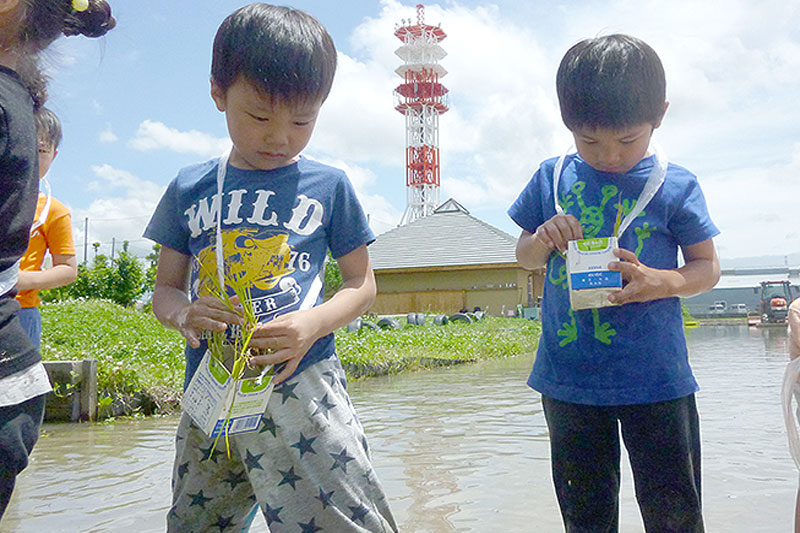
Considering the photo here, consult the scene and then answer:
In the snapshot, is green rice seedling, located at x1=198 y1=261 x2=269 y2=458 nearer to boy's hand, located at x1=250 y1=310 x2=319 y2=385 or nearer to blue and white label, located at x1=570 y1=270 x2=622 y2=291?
boy's hand, located at x1=250 y1=310 x2=319 y2=385

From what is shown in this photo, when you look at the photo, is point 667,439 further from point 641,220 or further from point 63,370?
point 63,370

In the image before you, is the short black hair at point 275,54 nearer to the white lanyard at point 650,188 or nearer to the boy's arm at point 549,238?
the boy's arm at point 549,238

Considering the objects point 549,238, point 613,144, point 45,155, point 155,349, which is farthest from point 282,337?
point 155,349

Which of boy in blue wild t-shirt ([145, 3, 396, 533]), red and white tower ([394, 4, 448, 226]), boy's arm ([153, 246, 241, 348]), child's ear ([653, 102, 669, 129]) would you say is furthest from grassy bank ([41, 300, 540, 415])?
red and white tower ([394, 4, 448, 226])

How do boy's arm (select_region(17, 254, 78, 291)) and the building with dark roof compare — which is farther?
the building with dark roof

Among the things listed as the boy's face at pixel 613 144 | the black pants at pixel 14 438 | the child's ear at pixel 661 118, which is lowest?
the black pants at pixel 14 438

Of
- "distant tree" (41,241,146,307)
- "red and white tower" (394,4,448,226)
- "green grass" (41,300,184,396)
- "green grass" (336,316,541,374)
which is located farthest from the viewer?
"red and white tower" (394,4,448,226)

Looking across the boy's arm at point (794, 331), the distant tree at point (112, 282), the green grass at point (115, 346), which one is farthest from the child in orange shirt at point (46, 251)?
the distant tree at point (112, 282)

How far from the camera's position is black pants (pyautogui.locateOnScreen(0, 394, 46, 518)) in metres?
1.36

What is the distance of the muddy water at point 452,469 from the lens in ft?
10.0

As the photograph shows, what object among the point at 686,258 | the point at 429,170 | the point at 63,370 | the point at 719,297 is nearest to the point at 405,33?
the point at 429,170

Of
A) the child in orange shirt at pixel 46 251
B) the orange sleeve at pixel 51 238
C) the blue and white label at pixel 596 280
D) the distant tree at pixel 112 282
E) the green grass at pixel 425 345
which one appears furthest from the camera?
the distant tree at pixel 112 282

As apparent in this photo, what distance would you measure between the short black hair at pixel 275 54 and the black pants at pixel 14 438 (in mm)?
823

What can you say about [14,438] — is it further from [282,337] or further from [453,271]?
[453,271]
